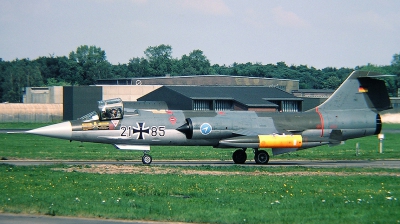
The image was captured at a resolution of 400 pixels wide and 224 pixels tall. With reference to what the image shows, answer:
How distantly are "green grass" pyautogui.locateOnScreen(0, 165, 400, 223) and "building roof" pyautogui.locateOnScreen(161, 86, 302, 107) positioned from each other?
38.8m

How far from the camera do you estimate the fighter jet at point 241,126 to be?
94.4 feet

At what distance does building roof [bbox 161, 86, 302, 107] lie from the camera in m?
61.9

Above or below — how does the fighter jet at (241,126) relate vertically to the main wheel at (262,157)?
above

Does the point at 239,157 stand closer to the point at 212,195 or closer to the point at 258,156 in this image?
the point at 258,156

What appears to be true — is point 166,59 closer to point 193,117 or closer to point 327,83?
point 327,83

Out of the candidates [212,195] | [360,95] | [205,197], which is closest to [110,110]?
→ [212,195]

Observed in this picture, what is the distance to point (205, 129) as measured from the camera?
2941cm

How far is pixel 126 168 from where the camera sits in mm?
25734

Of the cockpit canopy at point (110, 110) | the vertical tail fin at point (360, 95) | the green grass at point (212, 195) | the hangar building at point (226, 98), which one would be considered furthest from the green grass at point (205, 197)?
the hangar building at point (226, 98)

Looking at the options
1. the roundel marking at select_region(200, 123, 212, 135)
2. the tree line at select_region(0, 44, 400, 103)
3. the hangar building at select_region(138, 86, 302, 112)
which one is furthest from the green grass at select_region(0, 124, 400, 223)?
the tree line at select_region(0, 44, 400, 103)

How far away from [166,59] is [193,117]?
114 meters

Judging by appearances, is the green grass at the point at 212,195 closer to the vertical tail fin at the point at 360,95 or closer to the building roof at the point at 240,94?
the vertical tail fin at the point at 360,95

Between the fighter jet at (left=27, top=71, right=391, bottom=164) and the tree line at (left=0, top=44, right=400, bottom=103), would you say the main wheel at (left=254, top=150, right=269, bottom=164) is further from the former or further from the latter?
the tree line at (left=0, top=44, right=400, bottom=103)

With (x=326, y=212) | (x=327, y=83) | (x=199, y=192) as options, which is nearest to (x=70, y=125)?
(x=199, y=192)
